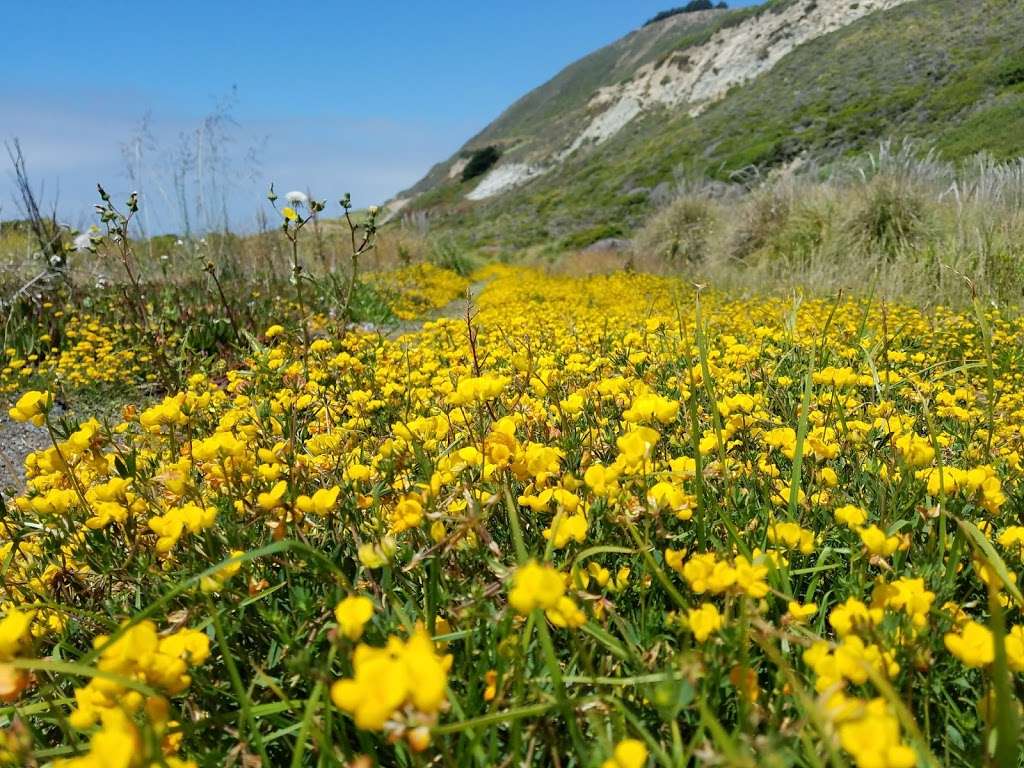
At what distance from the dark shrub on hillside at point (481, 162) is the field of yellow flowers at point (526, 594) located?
68.7 m

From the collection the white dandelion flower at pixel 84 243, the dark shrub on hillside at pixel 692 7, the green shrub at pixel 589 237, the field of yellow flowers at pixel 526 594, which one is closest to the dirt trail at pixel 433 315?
the white dandelion flower at pixel 84 243

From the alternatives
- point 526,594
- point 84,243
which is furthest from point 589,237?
point 526,594

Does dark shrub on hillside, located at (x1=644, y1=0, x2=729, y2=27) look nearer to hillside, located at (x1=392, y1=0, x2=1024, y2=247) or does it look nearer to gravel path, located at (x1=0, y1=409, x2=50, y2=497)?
hillside, located at (x1=392, y1=0, x2=1024, y2=247)

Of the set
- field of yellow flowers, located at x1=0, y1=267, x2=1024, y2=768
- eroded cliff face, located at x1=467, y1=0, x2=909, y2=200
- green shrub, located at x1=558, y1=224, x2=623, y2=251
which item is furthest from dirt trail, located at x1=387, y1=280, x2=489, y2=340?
eroded cliff face, located at x1=467, y1=0, x2=909, y2=200

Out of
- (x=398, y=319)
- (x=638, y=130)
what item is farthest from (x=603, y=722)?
(x=638, y=130)

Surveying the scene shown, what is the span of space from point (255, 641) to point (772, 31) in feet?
173

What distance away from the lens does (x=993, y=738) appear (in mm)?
928

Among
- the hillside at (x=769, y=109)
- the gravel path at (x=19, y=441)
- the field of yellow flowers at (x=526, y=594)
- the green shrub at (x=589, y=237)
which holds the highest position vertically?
the hillside at (x=769, y=109)

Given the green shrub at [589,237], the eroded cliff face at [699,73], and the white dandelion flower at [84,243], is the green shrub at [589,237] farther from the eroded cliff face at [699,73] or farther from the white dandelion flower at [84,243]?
the eroded cliff face at [699,73]

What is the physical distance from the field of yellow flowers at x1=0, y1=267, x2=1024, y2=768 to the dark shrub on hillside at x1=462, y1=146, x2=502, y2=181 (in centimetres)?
6874

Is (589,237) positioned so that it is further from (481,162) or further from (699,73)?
(481,162)

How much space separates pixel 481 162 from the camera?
6788 cm

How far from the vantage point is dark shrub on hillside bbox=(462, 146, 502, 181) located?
6738 centimetres

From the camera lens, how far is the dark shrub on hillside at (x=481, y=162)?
67.4 meters
